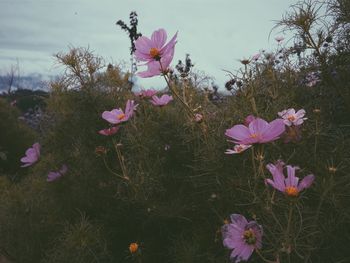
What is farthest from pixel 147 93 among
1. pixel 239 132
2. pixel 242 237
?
pixel 242 237

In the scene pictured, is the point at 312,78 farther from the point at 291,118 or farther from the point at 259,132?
the point at 259,132

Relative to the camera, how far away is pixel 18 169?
504cm

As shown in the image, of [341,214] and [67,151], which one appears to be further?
[67,151]

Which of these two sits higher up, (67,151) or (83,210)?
(67,151)

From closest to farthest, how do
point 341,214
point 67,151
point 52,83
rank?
point 341,214, point 67,151, point 52,83

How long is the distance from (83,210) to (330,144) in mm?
1236

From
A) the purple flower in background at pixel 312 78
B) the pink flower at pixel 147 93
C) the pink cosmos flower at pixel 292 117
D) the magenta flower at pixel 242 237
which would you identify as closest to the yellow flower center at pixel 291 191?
the magenta flower at pixel 242 237

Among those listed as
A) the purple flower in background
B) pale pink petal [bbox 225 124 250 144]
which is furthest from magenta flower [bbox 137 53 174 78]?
the purple flower in background

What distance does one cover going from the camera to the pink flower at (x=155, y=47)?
167cm

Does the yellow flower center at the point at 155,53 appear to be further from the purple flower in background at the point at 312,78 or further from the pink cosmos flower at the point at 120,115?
the purple flower in background at the point at 312,78

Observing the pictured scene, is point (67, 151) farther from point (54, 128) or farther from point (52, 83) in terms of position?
point (52, 83)


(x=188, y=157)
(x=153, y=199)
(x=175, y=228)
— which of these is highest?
(x=188, y=157)

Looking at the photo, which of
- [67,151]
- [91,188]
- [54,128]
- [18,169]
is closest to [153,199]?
[91,188]

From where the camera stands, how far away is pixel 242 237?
4.33ft
